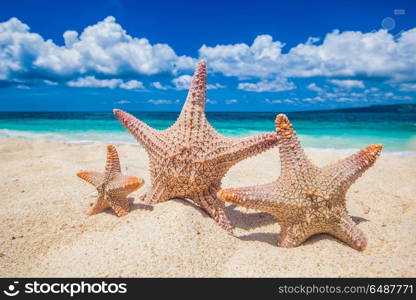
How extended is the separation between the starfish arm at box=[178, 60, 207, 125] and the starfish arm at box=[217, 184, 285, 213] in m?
1.19

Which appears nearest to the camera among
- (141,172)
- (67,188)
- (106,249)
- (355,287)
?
(355,287)

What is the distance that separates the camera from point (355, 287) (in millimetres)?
2357

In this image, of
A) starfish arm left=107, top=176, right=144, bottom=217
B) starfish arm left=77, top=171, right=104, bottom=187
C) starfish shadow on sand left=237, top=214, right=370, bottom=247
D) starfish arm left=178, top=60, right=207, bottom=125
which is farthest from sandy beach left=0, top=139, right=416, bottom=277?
starfish arm left=178, top=60, right=207, bottom=125

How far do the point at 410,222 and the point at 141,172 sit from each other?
16.0 ft

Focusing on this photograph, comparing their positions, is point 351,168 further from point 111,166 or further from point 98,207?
point 98,207

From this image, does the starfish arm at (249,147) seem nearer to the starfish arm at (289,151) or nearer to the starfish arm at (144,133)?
the starfish arm at (289,151)

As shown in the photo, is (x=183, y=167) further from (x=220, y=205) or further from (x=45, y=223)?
(x=45, y=223)

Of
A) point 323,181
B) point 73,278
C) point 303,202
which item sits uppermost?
point 323,181

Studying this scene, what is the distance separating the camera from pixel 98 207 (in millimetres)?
3812

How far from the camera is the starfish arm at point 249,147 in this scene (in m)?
3.41

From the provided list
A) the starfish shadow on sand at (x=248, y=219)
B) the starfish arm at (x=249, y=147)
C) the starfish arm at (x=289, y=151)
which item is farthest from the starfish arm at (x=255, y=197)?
the starfish shadow on sand at (x=248, y=219)

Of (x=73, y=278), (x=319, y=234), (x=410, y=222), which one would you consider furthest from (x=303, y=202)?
(x=73, y=278)

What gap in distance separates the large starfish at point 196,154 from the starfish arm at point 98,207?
57 centimetres

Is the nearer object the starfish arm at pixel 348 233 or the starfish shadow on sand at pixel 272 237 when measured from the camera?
the starfish arm at pixel 348 233
